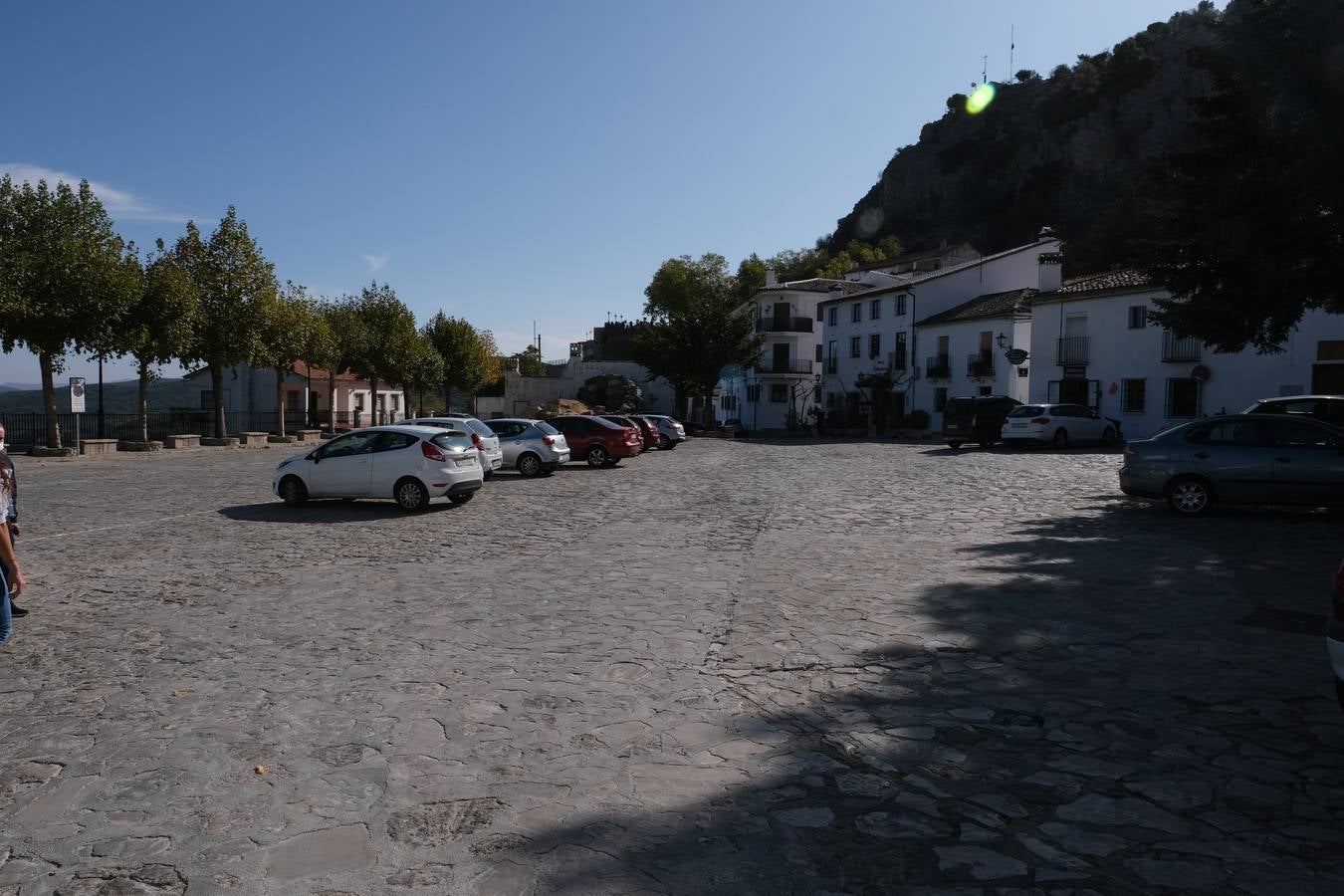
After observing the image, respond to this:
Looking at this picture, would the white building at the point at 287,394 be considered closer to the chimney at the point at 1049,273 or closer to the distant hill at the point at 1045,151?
the chimney at the point at 1049,273

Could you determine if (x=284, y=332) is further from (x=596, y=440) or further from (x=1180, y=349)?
(x=1180, y=349)

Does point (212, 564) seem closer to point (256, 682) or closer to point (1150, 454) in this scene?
point (256, 682)

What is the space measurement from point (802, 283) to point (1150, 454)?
200 feet

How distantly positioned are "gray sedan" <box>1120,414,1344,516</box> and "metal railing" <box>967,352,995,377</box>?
3531 centimetres

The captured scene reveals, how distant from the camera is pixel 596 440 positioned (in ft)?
90.0

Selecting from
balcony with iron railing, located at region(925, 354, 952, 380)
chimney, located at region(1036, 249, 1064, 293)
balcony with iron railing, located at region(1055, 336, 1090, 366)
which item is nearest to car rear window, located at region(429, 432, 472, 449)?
balcony with iron railing, located at region(1055, 336, 1090, 366)

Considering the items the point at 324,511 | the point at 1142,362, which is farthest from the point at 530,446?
the point at 1142,362

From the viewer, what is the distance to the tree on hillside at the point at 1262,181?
1446 centimetres

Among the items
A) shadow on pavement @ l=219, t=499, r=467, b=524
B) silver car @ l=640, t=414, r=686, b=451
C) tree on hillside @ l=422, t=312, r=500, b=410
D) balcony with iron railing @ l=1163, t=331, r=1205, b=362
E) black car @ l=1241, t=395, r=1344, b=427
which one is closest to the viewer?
shadow on pavement @ l=219, t=499, r=467, b=524

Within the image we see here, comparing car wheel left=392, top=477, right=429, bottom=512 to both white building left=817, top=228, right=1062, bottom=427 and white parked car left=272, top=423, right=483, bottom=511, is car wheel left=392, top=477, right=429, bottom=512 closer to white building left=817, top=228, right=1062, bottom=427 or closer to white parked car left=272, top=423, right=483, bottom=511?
white parked car left=272, top=423, right=483, bottom=511

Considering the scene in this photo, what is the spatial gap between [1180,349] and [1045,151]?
7142 cm

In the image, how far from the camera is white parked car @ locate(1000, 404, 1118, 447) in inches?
1252

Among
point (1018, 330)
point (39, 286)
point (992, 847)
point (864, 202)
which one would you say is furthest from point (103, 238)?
point (864, 202)

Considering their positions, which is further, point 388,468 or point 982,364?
point 982,364
